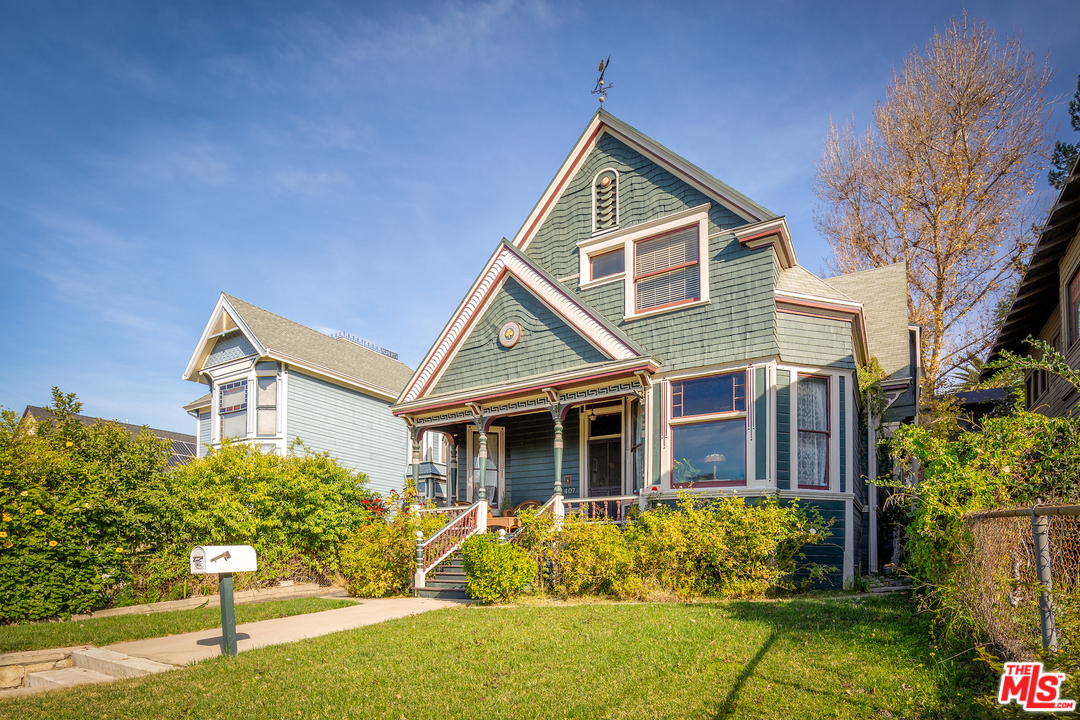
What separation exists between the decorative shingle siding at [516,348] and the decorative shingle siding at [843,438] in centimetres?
422

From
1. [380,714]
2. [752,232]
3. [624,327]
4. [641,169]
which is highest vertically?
[641,169]

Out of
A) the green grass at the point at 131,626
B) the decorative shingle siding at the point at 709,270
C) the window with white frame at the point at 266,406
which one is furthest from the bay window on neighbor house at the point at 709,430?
the window with white frame at the point at 266,406

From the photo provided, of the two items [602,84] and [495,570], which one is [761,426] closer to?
[495,570]

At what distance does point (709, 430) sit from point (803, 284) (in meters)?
3.26

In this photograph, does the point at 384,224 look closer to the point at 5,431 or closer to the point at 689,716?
the point at 5,431

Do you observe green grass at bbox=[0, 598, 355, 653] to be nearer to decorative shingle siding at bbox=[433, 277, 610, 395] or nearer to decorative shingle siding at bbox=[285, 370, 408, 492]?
decorative shingle siding at bbox=[433, 277, 610, 395]

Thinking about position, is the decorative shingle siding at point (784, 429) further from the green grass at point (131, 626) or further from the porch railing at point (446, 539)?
the green grass at point (131, 626)

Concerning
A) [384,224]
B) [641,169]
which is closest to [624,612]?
[641,169]

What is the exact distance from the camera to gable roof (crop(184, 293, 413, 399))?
21.0 metres

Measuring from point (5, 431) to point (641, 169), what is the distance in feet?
39.9

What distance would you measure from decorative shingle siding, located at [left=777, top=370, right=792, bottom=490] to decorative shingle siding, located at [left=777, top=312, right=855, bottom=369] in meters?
0.43

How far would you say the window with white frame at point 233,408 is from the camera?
21.1 metres

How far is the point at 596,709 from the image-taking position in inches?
198

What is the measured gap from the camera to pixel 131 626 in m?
9.23
